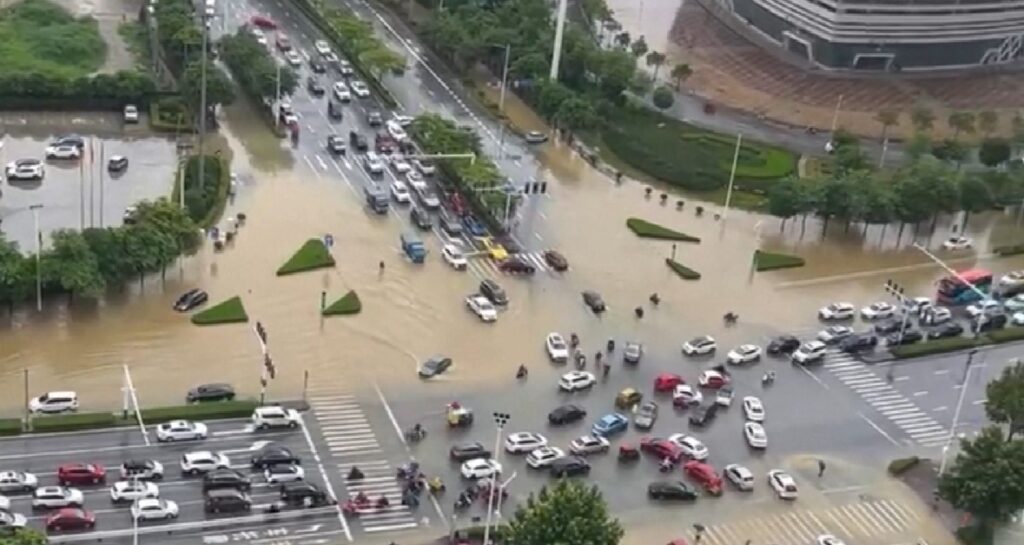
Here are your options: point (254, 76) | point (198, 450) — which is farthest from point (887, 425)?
point (254, 76)

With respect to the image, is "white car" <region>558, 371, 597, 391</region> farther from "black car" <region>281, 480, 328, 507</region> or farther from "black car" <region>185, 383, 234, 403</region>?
"black car" <region>185, 383, 234, 403</region>

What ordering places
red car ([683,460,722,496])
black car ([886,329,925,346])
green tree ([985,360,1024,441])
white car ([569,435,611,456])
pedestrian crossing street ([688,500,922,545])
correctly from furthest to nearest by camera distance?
black car ([886,329,925,346]), green tree ([985,360,1024,441]), white car ([569,435,611,456]), red car ([683,460,722,496]), pedestrian crossing street ([688,500,922,545])

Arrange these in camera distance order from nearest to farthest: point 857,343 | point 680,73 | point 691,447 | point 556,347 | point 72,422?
point 72,422 < point 691,447 < point 556,347 < point 857,343 < point 680,73

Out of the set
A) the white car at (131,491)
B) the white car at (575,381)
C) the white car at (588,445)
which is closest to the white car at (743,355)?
the white car at (575,381)

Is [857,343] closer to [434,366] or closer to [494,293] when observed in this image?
[494,293]

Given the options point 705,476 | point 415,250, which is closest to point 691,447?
point 705,476

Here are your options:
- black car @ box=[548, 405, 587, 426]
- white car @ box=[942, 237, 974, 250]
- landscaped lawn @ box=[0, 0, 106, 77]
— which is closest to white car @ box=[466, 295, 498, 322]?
black car @ box=[548, 405, 587, 426]
